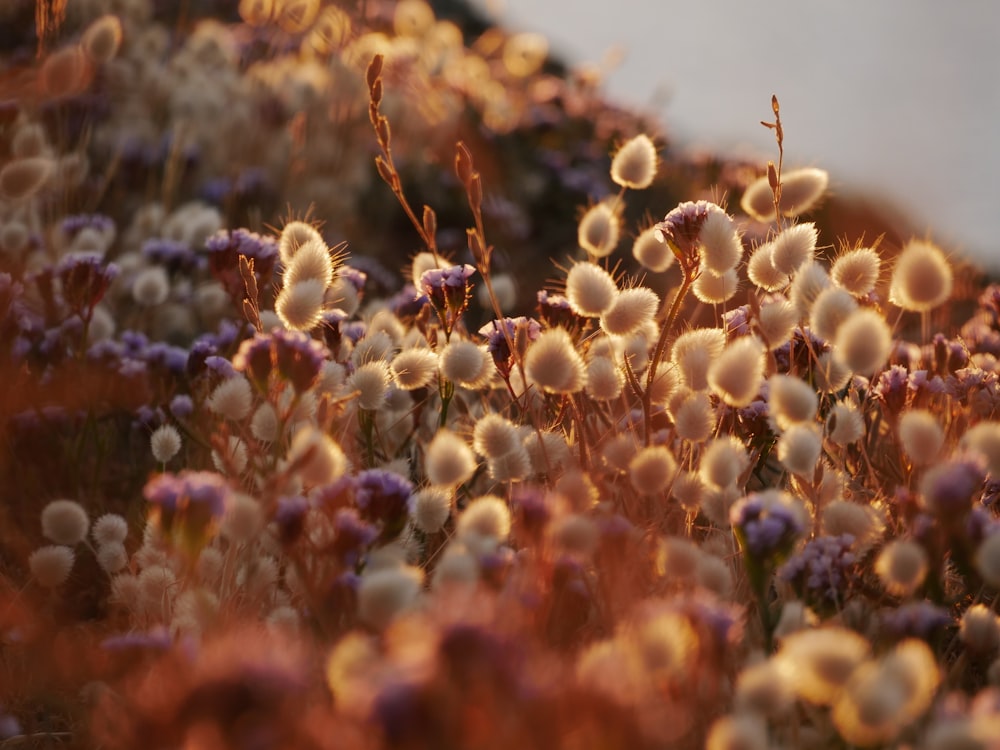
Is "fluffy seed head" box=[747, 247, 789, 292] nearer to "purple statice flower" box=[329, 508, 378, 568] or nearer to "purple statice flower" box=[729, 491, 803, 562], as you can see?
"purple statice flower" box=[729, 491, 803, 562]

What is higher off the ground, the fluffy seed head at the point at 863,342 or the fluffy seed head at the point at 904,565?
the fluffy seed head at the point at 863,342

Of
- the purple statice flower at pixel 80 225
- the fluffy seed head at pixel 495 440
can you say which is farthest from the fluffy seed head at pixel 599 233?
the purple statice flower at pixel 80 225

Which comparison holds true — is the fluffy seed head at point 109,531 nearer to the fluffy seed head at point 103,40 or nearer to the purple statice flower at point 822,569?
the purple statice flower at point 822,569

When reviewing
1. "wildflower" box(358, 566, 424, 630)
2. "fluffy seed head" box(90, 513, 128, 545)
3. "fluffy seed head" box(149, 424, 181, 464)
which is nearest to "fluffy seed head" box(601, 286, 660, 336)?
"wildflower" box(358, 566, 424, 630)

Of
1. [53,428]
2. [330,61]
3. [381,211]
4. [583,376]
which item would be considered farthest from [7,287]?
[330,61]

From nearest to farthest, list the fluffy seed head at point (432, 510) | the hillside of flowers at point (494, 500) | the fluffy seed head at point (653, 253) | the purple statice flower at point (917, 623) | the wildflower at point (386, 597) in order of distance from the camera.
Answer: the hillside of flowers at point (494, 500), the wildflower at point (386, 597), the purple statice flower at point (917, 623), the fluffy seed head at point (432, 510), the fluffy seed head at point (653, 253)

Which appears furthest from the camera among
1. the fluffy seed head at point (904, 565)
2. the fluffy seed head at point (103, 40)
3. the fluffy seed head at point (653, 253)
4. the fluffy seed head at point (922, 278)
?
the fluffy seed head at point (103, 40)
